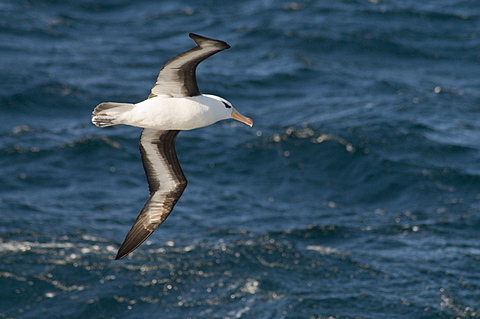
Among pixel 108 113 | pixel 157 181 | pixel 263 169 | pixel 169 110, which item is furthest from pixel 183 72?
pixel 263 169

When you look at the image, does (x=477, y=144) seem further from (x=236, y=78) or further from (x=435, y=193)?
(x=236, y=78)

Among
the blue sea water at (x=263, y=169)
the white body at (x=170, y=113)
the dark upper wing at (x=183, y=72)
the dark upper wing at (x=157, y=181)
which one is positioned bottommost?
the blue sea water at (x=263, y=169)

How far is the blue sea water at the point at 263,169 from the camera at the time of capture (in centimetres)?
1927

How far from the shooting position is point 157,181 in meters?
14.1

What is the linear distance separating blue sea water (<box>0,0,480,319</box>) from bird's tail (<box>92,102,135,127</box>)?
25.3ft

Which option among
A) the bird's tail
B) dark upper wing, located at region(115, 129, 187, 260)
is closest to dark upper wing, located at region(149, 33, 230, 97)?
the bird's tail

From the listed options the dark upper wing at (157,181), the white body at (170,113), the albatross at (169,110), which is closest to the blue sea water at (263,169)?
the dark upper wing at (157,181)

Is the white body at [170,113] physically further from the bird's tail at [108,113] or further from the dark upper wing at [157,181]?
the dark upper wing at [157,181]

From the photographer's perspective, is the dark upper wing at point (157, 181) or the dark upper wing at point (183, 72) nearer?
the dark upper wing at point (183, 72)

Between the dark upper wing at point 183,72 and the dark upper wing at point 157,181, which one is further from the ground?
the dark upper wing at point 183,72

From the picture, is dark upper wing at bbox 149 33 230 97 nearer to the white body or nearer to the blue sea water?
the white body

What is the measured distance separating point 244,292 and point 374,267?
3505 mm

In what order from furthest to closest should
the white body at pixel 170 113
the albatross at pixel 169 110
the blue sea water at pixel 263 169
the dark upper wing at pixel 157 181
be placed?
the blue sea water at pixel 263 169
the dark upper wing at pixel 157 181
the white body at pixel 170 113
the albatross at pixel 169 110

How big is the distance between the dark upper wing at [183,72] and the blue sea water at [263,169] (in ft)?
25.1
